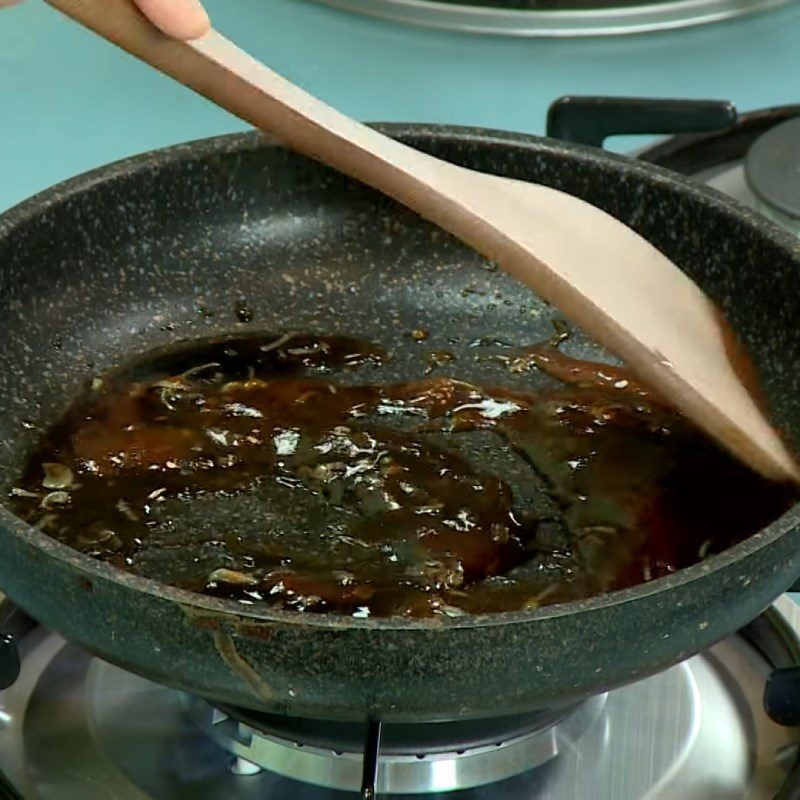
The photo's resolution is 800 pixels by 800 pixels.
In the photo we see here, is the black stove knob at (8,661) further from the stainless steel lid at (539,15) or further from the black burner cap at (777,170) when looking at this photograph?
the stainless steel lid at (539,15)

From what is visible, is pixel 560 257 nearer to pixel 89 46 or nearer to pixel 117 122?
pixel 117 122

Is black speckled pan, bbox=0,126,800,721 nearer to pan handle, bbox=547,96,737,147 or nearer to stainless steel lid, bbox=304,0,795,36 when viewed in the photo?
pan handle, bbox=547,96,737,147

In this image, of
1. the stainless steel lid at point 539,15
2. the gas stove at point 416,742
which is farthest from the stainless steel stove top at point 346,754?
the stainless steel lid at point 539,15

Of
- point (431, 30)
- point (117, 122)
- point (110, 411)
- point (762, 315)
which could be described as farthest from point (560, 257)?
point (431, 30)

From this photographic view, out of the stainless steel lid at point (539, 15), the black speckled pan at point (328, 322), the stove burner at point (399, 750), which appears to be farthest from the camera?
the stainless steel lid at point (539, 15)

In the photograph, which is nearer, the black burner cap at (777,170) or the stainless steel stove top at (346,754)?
the stainless steel stove top at (346,754)

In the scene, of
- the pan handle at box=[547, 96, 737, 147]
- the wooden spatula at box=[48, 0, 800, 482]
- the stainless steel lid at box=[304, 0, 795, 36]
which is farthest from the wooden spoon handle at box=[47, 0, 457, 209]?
the stainless steel lid at box=[304, 0, 795, 36]

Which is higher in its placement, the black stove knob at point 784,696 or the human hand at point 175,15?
the human hand at point 175,15
